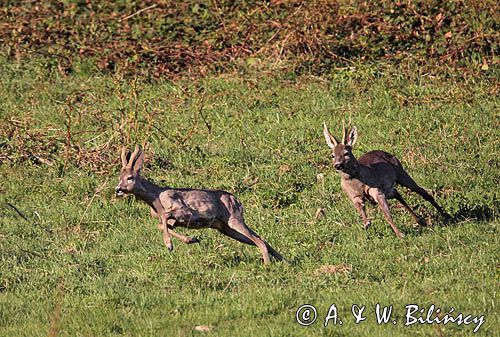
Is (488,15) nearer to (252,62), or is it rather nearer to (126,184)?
(252,62)

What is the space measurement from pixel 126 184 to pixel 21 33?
10180 millimetres

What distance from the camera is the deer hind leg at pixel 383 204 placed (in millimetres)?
11586

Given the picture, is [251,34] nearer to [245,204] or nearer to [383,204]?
[245,204]

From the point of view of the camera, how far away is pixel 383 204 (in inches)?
466

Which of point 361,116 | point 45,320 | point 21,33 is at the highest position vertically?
point 45,320

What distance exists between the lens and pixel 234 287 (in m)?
10.0

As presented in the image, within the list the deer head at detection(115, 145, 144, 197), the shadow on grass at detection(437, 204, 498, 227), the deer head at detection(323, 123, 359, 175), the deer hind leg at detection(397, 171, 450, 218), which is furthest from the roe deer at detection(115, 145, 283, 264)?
the deer hind leg at detection(397, 171, 450, 218)

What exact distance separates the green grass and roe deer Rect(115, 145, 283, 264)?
35 centimetres

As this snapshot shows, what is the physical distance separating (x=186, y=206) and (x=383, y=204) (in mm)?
2486

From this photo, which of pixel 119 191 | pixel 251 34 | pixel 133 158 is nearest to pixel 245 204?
pixel 133 158

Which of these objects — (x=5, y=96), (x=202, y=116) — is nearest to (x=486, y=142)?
(x=202, y=116)

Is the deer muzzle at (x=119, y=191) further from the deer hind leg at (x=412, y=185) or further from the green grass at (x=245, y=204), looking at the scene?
the deer hind leg at (x=412, y=185)

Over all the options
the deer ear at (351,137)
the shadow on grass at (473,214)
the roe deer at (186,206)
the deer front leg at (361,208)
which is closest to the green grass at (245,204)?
the shadow on grass at (473,214)

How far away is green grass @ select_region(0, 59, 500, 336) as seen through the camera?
30.9 ft
